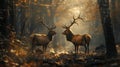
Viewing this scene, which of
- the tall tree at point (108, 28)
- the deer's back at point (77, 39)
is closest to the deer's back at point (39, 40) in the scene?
the deer's back at point (77, 39)

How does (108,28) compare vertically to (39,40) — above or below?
above

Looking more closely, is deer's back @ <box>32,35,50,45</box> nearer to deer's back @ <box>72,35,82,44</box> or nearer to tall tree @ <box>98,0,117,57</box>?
deer's back @ <box>72,35,82,44</box>

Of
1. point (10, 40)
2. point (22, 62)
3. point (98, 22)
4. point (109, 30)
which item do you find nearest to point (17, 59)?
point (22, 62)

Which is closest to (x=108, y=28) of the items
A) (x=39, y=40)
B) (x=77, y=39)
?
(x=77, y=39)

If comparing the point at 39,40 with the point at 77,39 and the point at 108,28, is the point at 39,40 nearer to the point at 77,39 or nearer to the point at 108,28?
the point at 77,39

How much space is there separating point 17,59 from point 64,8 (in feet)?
87.0

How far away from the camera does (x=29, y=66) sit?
12781 millimetres

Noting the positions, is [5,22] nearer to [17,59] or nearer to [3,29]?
[3,29]

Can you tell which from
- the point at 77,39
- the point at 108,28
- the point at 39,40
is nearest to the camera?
the point at 108,28

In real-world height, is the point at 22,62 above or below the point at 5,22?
below

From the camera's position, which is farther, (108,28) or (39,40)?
(39,40)

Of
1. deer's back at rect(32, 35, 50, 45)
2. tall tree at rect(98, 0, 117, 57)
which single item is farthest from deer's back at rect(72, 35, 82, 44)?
tall tree at rect(98, 0, 117, 57)

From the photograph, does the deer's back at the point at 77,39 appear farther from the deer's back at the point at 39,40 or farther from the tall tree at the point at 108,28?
the tall tree at the point at 108,28

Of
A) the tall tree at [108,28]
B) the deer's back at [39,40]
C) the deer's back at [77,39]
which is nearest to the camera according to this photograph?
the tall tree at [108,28]
